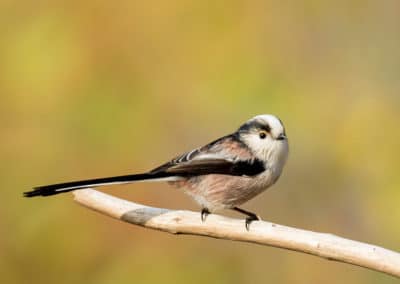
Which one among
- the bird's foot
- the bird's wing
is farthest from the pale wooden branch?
the bird's wing

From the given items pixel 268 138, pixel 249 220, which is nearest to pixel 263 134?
pixel 268 138

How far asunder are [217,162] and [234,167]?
7cm

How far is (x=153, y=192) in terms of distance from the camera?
5523 millimetres

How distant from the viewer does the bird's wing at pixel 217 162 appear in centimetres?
372

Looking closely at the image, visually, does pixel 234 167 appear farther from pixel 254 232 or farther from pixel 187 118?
pixel 187 118

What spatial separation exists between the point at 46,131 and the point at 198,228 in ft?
8.82

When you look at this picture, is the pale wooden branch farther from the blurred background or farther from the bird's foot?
the blurred background

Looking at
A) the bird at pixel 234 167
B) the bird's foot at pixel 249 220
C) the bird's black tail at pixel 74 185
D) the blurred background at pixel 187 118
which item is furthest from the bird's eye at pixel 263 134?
the blurred background at pixel 187 118

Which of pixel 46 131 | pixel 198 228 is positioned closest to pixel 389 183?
pixel 46 131

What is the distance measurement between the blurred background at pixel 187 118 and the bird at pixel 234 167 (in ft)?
5.18

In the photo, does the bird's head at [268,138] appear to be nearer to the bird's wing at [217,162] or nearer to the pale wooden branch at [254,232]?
the bird's wing at [217,162]

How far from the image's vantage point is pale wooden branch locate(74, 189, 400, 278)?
116 inches

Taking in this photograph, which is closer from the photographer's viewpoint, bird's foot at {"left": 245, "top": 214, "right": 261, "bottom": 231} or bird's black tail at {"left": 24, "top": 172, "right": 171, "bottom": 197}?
bird's black tail at {"left": 24, "top": 172, "right": 171, "bottom": 197}

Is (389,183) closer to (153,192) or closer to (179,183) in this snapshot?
(153,192)
